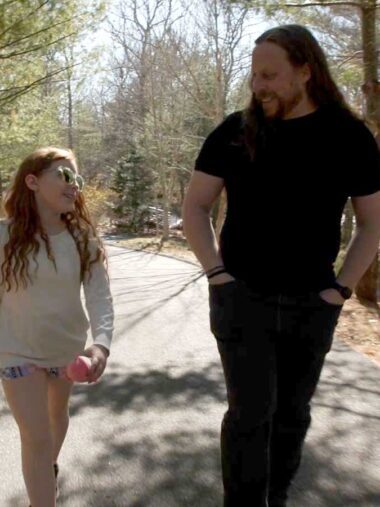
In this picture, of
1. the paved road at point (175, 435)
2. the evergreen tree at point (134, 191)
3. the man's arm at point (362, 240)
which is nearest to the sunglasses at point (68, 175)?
the man's arm at point (362, 240)

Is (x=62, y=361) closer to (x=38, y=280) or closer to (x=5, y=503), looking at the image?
(x=38, y=280)

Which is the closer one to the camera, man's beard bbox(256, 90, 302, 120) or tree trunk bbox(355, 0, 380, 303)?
man's beard bbox(256, 90, 302, 120)

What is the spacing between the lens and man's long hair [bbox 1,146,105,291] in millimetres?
2234

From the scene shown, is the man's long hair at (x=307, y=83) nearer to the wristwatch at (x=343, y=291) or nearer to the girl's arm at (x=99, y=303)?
the wristwatch at (x=343, y=291)

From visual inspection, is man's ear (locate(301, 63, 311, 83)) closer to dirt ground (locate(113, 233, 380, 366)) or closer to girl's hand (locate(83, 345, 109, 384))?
girl's hand (locate(83, 345, 109, 384))

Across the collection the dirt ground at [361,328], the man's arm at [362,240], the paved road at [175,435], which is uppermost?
the man's arm at [362,240]

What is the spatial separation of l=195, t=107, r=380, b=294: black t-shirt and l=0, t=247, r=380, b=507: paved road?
1240 millimetres

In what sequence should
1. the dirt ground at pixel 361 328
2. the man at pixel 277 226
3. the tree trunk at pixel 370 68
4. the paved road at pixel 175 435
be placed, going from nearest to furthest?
1. the man at pixel 277 226
2. the paved road at pixel 175 435
3. the dirt ground at pixel 361 328
4. the tree trunk at pixel 370 68

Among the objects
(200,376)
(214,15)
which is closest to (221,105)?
(214,15)

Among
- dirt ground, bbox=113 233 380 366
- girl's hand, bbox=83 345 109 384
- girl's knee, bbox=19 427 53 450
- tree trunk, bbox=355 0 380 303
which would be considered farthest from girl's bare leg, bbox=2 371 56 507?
tree trunk, bbox=355 0 380 303

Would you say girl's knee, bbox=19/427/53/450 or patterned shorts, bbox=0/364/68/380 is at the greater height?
patterned shorts, bbox=0/364/68/380

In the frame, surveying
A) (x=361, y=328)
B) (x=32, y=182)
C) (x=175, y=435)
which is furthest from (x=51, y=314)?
(x=361, y=328)

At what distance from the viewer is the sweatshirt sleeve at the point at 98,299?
235 cm

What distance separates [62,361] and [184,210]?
733 mm
